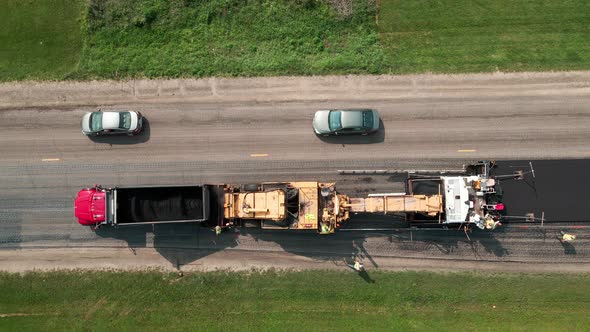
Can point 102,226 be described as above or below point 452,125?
below

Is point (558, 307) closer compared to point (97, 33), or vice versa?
point (558, 307)

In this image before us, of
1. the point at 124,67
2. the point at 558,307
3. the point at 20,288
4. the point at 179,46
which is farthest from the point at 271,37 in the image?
the point at 558,307

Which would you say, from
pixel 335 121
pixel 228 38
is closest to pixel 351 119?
pixel 335 121

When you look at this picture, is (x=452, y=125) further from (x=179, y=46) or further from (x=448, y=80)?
(x=179, y=46)

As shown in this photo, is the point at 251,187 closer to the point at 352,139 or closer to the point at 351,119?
the point at 352,139

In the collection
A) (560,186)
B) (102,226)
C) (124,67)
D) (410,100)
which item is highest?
(124,67)

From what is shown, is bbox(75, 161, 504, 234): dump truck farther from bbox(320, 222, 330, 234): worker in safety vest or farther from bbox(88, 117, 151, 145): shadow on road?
bbox(88, 117, 151, 145): shadow on road
